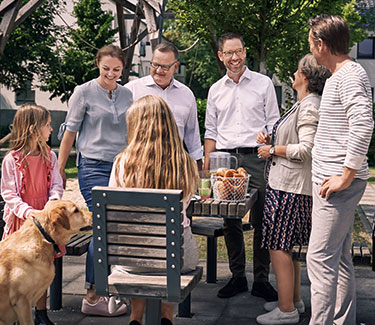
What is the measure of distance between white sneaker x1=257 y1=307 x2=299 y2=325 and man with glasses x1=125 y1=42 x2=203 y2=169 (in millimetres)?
1550

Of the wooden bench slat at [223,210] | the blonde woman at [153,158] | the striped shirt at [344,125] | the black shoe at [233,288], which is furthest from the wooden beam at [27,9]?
the striped shirt at [344,125]

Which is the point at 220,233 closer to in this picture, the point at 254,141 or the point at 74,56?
the point at 254,141

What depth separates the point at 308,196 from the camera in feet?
15.5

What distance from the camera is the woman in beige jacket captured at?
4.62m

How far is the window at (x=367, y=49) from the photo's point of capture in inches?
1758

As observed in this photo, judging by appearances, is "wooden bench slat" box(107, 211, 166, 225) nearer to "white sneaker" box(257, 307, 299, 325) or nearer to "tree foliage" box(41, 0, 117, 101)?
"white sneaker" box(257, 307, 299, 325)

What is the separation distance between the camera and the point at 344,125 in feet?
12.7

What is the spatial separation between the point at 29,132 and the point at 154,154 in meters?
1.25

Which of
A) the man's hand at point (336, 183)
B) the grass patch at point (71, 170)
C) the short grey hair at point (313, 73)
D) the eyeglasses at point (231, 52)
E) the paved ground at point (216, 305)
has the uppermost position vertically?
the eyeglasses at point (231, 52)

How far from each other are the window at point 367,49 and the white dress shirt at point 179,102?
41281 millimetres

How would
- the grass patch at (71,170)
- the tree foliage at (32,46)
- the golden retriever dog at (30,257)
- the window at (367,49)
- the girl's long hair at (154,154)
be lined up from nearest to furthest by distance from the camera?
1. the girl's long hair at (154,154)
2. the golden retriever dog at (30,257)
3. the grass patch at (71,170)
4. the tree foliage at (32,46)
5. the window at (367,49)

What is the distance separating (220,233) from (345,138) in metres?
1.94

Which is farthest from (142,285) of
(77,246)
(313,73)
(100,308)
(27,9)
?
(27,9)

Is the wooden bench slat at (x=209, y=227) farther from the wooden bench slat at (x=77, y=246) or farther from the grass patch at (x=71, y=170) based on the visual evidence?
the grass patch at (x=71, y=170)
